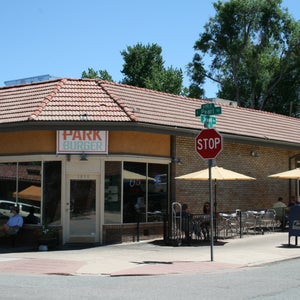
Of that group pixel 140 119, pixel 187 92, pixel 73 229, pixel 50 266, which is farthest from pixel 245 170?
pixel 187 92

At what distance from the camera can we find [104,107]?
18.2 metres

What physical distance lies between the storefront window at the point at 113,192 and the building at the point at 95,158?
0.03 metres

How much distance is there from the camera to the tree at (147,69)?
52219mm

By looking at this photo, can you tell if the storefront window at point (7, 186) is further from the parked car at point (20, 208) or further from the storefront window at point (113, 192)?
the storefront window at point (113, 192)

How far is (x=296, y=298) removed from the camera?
889 centimetres

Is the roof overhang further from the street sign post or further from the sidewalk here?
the sidewalk

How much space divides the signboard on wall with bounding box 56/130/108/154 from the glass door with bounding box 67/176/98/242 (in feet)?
3.26

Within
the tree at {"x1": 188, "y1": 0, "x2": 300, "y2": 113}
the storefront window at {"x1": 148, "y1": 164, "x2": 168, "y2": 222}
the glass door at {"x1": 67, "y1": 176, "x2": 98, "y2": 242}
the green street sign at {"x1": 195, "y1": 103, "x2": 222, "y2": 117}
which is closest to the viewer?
the green street sign at {"x1": 195, "y1": 103, "x2": 222, "y2": 117}

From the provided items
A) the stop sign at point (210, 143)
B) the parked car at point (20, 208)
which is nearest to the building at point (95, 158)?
the parked car at point (20, 208)

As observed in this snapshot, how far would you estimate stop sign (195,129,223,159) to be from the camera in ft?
45.9

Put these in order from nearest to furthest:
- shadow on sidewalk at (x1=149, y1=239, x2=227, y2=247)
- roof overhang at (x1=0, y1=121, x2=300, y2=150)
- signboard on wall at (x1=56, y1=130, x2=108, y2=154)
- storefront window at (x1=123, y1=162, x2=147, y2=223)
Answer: roof overhang at (x1=0, y1=121, x2=300, y2=150), shadow on sidewalk at (x1=149, y1=239, x2=227, y2=247), signboard on wall at (x1=56, y1=130, x2=108, y2=154), storefront window at (x1=123, y1=162, x2=147, y2=223)

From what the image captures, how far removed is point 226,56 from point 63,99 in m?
31.9

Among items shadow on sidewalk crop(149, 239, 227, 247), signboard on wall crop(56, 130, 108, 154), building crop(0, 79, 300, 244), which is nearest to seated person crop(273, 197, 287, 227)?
building crop(0, 79, 300, 244)

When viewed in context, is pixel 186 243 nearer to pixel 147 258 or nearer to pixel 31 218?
pixel 147 258
